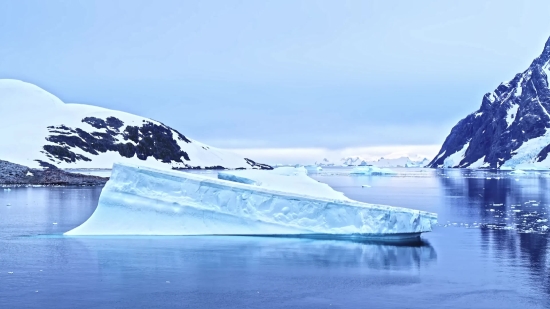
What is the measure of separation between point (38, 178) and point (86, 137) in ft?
281

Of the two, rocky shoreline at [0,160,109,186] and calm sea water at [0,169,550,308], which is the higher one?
rocky shoreline at [0,160,109,186]

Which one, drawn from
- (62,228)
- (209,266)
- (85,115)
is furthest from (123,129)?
(209,266)

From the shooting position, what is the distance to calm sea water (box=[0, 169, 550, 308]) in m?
13.0

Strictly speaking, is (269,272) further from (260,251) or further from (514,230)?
(514,230)

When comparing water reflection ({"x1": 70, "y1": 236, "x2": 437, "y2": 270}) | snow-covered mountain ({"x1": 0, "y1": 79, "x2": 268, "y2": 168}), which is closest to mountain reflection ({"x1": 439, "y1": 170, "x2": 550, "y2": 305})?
water reflection ({"x1": 70, "y1": 236, "x2": 437, "y2": 270})

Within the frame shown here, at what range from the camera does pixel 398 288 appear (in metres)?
14.2

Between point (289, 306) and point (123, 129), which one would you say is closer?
point (289, 306)

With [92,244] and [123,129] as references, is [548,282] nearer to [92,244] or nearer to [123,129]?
Result: [92,244]

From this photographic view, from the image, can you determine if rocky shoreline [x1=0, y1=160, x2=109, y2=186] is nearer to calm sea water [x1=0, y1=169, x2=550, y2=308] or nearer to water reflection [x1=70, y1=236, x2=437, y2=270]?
calm sea water [x1=0, y1=169, x2=550, y2=308]

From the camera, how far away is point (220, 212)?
22.3m

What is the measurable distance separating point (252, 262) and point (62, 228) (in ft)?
36.6

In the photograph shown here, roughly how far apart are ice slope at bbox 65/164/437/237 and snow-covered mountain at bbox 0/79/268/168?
103881mm

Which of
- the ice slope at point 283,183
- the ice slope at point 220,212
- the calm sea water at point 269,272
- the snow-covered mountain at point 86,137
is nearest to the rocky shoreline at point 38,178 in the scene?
the ice slope at point 283,183

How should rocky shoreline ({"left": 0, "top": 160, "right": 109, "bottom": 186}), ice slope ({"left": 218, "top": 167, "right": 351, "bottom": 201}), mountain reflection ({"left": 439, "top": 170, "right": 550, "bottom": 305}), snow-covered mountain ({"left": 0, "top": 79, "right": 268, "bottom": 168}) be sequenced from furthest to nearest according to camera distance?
snow-covered mountain ({"left": 0, "top": 79, "right": 268, "bottom": 168}), rocky shoreline ({"left": 0, "top": 160, "right": 109, "bottom": 186}), ice slope ({"left": 218, "top": 167, "right": 351, "bottom": 201}), mountain reflection ({"left": 439, "top": 170, "right": 550, "bottom": 305})
